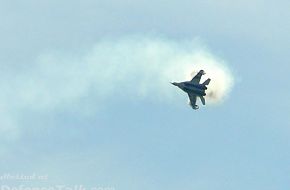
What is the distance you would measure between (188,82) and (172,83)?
500cm

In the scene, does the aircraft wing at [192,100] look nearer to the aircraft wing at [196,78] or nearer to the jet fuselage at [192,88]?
the jet fuselage at [192,88]

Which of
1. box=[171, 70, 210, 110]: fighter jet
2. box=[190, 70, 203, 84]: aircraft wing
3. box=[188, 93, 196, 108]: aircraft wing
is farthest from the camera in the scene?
box=[190, 70, 203, 84]: aircraft wing

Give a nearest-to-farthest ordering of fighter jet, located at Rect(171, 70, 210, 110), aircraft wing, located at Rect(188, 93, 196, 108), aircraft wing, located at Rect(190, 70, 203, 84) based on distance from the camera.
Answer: fighter jet, located at Rect(171, 70, 210, 110) → aircraft wing, located at Rect(188, 93, 196, 108) → aircraft wing, located at Rect(190, 70, 203, 84)

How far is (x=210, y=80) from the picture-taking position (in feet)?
597

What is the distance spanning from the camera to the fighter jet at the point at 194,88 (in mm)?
181750

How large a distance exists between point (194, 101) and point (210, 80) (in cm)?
838

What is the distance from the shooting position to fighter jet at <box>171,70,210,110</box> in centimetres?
18175

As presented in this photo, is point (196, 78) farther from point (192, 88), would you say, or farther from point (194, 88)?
point (192, 88)

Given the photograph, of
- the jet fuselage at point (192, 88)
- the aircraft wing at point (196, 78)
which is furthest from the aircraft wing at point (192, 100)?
the aircraft wing at point (196, 78)

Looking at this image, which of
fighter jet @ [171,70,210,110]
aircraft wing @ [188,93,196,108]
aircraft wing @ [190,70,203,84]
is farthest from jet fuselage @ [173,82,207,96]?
aircraft wing @ [190,70,203,84]

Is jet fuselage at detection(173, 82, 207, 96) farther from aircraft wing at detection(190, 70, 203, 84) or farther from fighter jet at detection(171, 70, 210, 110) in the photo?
aircraft wing at detection(190, 70, 203, 84)

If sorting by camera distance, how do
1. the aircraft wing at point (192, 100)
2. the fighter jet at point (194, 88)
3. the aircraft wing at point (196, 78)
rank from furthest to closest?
the aircraft wing at point (196, 78) → the aircraft wing at point (192, 100) → the fighter jet at point (194, 88)

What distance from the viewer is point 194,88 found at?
600 ft

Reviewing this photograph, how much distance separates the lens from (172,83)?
184 m
